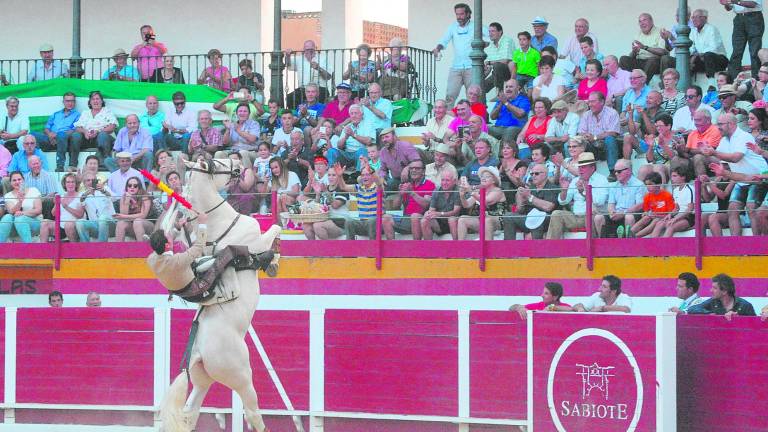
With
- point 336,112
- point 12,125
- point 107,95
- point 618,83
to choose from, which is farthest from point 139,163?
point 618,83

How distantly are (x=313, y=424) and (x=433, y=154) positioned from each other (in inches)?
197

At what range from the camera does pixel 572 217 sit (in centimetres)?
1406

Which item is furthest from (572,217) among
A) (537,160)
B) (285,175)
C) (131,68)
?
(131,68)

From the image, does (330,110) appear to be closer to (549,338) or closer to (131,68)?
(131,68)

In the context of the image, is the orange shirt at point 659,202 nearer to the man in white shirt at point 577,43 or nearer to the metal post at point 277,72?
the man in white shirt at point 577,43

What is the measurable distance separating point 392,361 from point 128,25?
12.7 m

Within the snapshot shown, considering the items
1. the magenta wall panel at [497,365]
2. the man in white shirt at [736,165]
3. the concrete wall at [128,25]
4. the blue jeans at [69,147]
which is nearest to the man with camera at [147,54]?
→ the concrete wall at [128,25]

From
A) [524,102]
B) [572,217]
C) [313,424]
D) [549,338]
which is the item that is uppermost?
[524,102]

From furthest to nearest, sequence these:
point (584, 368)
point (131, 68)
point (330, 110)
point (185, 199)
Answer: point (131, 68) < point (330, 110) < point (584, 368) < point (185, 199)

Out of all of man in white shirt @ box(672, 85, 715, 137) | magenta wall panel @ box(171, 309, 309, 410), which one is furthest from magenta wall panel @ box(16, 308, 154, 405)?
man in white shirt @ box(672, 85, 715, 137)

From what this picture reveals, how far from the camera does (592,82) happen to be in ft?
51.5

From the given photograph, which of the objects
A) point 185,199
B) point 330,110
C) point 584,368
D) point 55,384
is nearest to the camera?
point 185,199

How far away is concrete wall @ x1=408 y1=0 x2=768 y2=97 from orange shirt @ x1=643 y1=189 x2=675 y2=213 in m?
4.92

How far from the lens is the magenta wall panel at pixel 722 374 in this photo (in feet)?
32.4
